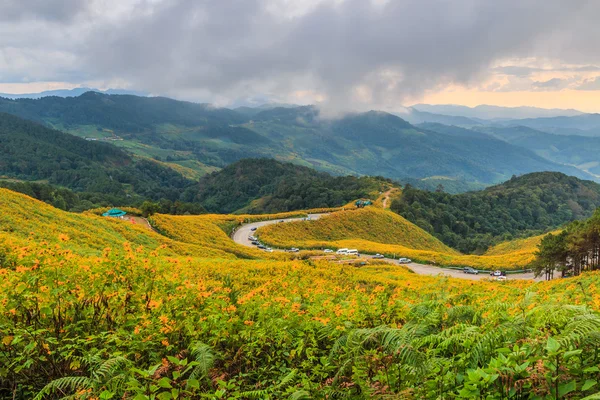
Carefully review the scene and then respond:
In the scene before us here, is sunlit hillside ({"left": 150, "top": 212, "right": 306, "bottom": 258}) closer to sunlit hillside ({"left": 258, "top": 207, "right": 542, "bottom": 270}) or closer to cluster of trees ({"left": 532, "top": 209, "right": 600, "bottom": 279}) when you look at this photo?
sunlit hillside ({"left": 258, "top": 207, "right": 542, "bottom": 270})

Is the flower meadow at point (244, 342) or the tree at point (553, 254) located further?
the tree at point (553, 254)

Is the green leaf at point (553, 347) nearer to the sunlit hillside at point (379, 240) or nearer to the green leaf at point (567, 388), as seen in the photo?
the green leaf at point (567, 388)

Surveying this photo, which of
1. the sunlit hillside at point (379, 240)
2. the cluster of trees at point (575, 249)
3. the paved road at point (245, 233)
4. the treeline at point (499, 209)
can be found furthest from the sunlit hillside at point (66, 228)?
the treeline at point (499, 209)

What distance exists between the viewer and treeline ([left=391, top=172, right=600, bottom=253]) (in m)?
96.9

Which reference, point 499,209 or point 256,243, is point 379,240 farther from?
point 499,209

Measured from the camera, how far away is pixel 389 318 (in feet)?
19.2

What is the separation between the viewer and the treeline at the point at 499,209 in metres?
96.9

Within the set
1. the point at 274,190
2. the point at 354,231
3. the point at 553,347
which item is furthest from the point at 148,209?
the point at 274,190

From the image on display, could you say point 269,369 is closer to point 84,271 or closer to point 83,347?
point 83,347

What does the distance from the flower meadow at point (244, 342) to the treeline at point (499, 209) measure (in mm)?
89152

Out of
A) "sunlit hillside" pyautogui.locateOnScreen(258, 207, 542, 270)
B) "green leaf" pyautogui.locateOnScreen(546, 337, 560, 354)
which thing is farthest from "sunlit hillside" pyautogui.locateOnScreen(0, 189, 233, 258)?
"sunlit hillside" pyautogui.locateOnScreen(258, 207, 542, 270)

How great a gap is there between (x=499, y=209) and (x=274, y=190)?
3525 inches

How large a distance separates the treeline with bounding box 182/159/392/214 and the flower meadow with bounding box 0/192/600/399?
95111 mm

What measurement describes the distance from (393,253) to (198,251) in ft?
94.0
